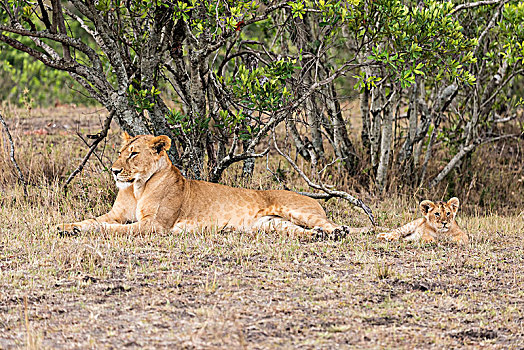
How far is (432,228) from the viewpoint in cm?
715

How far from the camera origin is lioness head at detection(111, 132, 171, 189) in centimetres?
703

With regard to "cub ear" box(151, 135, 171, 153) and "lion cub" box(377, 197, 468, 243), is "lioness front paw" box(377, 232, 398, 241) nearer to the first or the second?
"lion cub" box(377, 197, 468, 243)

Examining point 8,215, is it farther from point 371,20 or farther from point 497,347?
point 497,347

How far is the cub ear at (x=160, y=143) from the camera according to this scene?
7125 mm

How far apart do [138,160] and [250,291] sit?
8.25ft

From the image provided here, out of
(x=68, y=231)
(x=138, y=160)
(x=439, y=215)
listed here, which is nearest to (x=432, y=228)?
(x=439, y=215)

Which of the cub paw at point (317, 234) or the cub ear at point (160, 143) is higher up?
the cub ear at point (160, 143)

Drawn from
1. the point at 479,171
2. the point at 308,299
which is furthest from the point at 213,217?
the point at 479,171

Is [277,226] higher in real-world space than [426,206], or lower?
lower

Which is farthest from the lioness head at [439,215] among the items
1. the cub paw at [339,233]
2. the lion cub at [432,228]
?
the cub paw at [339,233]

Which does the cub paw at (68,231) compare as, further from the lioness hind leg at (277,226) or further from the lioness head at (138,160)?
the lioness hind leg at (277,226)

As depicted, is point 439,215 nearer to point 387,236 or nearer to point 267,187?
point 387,236

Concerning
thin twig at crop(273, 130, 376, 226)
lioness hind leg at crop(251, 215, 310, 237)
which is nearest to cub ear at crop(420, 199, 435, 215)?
thin twig at crop(273, 130, 376, 226)

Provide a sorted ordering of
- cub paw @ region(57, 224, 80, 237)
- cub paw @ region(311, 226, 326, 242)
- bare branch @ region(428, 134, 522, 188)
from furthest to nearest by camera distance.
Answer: bare branch @ region(428, 134, 522, 188) → cub paw @ region(311, 226, 326, 242) → cub paw @ region(57, 224, 80, 237)
